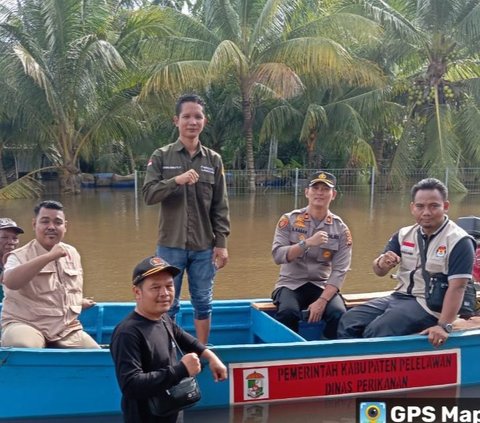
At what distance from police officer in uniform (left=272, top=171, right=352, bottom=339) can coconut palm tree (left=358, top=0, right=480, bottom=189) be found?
12.5 meters

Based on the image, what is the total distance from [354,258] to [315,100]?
37.5 ft

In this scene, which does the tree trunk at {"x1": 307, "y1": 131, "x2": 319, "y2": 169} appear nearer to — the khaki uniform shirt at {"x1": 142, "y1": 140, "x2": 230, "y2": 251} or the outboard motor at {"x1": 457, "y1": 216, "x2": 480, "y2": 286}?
the outboard motor at {"x1": 457, "y1": 216, "x2": 480, "y2": 286}

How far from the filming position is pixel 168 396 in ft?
8.75

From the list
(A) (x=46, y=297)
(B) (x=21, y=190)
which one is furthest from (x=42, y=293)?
(B) (x=21, y=190)

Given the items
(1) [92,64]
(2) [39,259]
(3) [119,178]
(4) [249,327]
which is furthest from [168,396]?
(3) [119,178]

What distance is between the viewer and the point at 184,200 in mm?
4121

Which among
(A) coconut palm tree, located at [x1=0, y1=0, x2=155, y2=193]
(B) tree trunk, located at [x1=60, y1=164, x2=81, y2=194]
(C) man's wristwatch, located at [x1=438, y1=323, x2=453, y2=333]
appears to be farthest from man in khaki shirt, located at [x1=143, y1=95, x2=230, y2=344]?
(B) tree trunk, located at [x1=60, y1=164, x2=81, y2=194]

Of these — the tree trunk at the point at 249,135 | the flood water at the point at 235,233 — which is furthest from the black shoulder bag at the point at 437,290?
the tree trunk at the point at 249,135

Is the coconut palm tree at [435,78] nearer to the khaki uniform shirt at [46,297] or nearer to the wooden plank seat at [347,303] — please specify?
the wooden plank seat at [347,303]

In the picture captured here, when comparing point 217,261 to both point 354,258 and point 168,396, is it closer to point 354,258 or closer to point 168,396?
point 168,396

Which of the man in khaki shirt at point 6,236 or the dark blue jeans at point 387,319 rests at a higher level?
the man in khaki shirt at point 6,236

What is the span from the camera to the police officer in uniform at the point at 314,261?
14.9 feet

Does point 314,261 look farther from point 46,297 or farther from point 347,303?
point 46,297

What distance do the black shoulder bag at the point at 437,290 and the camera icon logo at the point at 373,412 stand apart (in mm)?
799
